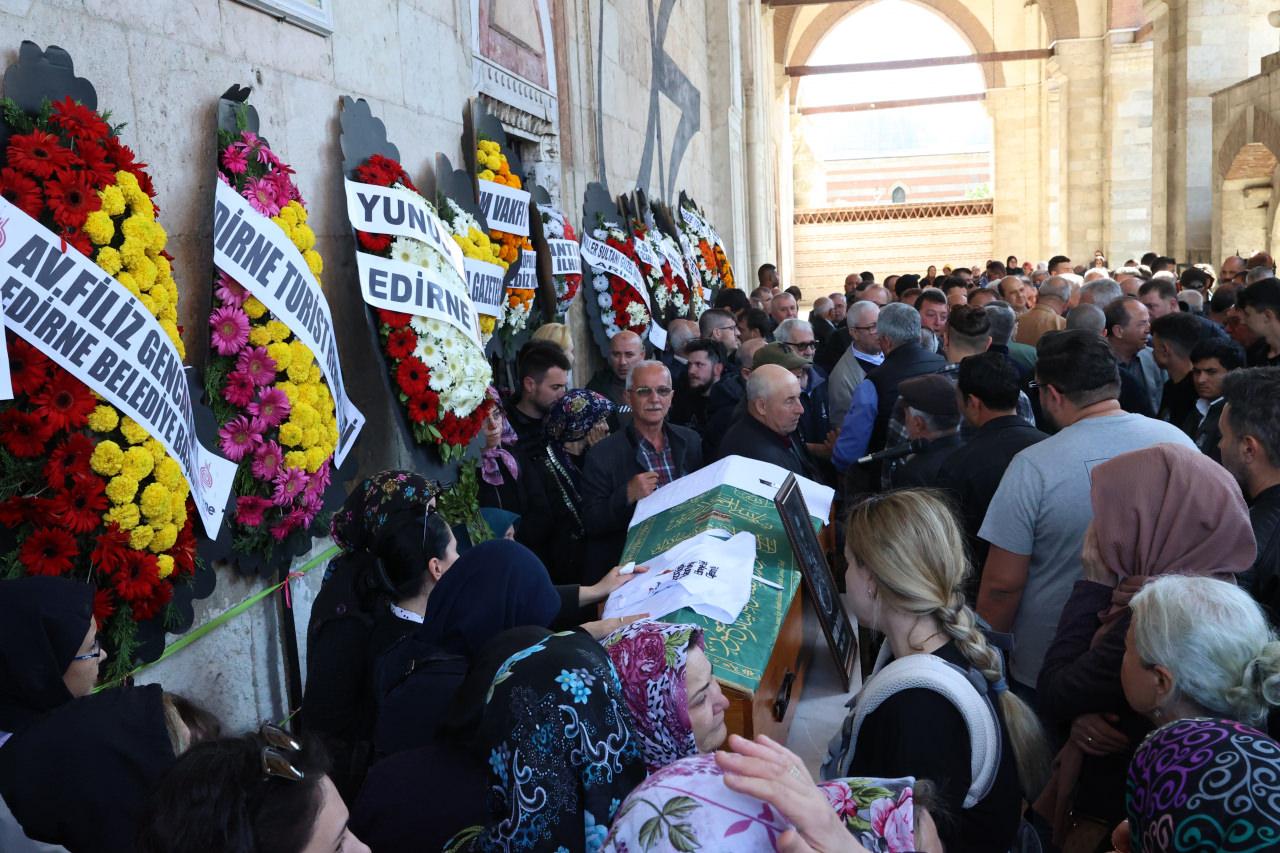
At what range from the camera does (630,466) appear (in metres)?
4.60

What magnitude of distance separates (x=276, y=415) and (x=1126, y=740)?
2713mm

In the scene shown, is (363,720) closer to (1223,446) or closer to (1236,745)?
(1236,745)

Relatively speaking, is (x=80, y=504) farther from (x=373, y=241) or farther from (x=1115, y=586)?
(x=1115, y=586)

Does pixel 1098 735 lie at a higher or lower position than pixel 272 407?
lower

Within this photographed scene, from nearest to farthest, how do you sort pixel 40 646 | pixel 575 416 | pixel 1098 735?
pixel 40 646 < pixel 1098 735 < pixel 575 416

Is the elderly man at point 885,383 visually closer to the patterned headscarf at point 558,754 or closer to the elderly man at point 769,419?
the elderly man at point 769,419

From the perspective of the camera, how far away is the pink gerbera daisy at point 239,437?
11.5 ft

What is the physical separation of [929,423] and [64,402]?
2.94 m

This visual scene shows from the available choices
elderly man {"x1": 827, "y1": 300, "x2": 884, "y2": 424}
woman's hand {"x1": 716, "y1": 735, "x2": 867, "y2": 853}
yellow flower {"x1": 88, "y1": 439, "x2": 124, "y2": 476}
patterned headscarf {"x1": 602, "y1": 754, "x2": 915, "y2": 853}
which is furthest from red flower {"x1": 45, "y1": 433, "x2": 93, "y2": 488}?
elderly man {"x1": 827, "y1": 300, "x2": 884, "y2": 424}

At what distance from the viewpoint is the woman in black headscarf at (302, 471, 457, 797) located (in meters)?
2.79

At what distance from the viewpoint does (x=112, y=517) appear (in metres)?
2.81

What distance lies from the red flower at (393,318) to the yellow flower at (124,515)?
5.69ft

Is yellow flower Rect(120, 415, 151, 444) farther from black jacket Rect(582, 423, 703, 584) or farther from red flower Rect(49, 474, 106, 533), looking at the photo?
black jacket Rect(582, 423, 703, 584)

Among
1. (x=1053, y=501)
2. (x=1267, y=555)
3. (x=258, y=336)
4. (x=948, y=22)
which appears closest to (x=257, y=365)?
(x=258, y=336)
